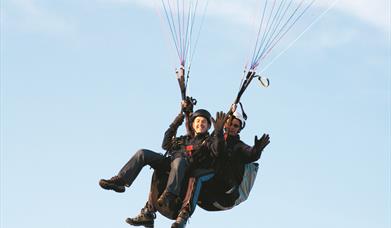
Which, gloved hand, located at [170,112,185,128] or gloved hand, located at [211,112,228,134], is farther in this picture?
gloved hand, located at [170,112,185,128]

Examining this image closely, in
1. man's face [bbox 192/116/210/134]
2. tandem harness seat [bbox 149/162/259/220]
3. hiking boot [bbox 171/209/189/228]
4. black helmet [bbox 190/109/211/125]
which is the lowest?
hiking boot [bbox 171/209/189/228]

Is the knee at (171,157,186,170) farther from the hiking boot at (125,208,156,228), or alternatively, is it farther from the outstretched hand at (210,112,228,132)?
the hiking boot at (125,208,156,228)

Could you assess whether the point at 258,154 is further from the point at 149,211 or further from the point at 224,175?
the point at 149,211

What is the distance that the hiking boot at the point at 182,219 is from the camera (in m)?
17.0

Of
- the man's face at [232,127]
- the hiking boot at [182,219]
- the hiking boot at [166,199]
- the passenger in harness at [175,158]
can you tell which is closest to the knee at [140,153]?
the passenger in harness at [175,158]

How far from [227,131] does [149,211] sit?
1.64 meters

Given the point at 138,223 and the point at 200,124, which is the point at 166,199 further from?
the point at 200,124

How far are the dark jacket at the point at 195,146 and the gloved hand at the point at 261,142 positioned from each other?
0.47 m

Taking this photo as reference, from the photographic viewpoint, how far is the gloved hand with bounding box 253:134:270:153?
17078 mm

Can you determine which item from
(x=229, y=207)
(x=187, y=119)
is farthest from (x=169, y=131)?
(x=229, y=207)

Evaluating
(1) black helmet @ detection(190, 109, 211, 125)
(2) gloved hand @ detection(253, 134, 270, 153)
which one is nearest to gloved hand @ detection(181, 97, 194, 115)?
(1) black helmet @ detection(190, 109, 211, 125)

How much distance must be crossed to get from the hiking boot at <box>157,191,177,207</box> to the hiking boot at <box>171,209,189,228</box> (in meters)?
0.22

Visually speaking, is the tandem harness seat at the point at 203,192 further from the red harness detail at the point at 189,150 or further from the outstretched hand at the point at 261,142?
the outstretched hand at the point at 261,142

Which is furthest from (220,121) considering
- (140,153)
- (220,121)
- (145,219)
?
(145,219)
